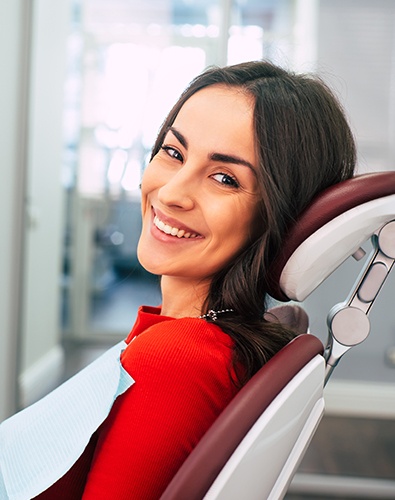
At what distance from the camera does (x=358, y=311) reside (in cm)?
91

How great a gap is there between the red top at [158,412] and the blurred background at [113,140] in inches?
27.2

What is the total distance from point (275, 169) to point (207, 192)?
10 centimetres

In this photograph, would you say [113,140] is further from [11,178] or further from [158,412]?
[158,412]

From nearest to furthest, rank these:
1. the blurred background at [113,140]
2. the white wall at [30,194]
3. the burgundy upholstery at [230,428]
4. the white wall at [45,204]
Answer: the burgundy upholstery at [230,428] → the blurred background at [113,140] → the white wall at [30,194] → the white wall at [45,204]

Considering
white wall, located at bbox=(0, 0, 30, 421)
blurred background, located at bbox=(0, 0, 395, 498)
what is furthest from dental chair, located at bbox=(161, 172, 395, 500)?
white wall, located at bbox=(0, 0, 30, 421)

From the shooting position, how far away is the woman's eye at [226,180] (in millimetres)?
919

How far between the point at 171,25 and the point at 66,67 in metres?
0.77

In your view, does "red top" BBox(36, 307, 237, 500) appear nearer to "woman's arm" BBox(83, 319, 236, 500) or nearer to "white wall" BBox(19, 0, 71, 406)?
"woman's arm" BBox(83, 319, 236, 500)

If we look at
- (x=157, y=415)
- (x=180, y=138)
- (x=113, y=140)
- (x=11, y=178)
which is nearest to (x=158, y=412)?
(x=157, y=415)

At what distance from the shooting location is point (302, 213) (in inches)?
35.1

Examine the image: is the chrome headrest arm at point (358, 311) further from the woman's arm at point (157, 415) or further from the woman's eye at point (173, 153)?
the woman's eye at point (173, 153)

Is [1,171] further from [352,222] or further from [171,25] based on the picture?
[352,222]

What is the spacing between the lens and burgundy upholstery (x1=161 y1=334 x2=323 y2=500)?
70cm

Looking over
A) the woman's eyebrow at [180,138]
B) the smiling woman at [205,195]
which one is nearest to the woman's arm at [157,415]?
the smiling woman at [205,195]
